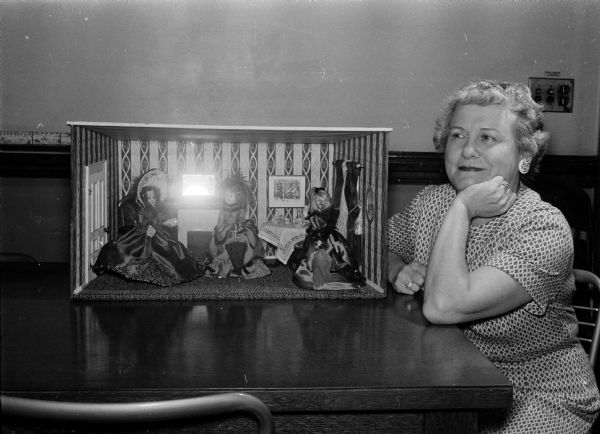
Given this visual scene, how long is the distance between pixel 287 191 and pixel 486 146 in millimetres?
779

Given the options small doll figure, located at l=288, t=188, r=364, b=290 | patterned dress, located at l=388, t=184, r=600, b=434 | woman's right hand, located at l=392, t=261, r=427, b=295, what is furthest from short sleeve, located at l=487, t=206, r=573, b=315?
small doll figure, located at l=288, t=188, r=364, b=290

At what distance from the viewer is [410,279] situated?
2068mm

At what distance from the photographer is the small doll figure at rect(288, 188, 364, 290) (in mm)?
1996

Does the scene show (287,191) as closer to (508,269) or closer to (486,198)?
(486,198)

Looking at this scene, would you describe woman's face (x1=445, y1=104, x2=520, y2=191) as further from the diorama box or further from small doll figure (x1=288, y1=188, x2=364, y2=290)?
small doll figure (x1=288, y1=188, x2=364, y2=290)

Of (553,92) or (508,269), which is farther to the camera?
(553,92)

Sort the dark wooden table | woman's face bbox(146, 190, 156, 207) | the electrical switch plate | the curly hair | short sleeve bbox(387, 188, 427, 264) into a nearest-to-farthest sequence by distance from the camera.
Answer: the dark wooden table < the curly hair < woman's face bbox(146, 190, 156, 207) < short sleeve bbox(387, 188, 427, 264) < the electrical switch plate

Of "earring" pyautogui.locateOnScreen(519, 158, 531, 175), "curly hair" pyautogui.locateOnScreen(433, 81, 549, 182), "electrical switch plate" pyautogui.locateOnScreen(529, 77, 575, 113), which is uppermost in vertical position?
"electrical switch plate" pyautogui.locateOnScreen(529, 77, 575, 113)

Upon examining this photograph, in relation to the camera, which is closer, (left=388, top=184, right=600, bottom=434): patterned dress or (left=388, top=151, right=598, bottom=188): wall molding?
(left=388, top=184, right=600, bottom=434): patterned dress

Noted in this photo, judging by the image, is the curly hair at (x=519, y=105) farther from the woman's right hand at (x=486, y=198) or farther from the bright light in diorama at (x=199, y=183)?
the bright light in diorama at (x=199, y=183)

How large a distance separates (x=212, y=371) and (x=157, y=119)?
1.87 meters

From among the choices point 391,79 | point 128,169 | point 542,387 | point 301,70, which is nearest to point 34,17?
point 128,169

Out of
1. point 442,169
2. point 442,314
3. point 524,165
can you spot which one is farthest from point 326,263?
point 442,169

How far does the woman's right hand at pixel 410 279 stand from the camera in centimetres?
204
